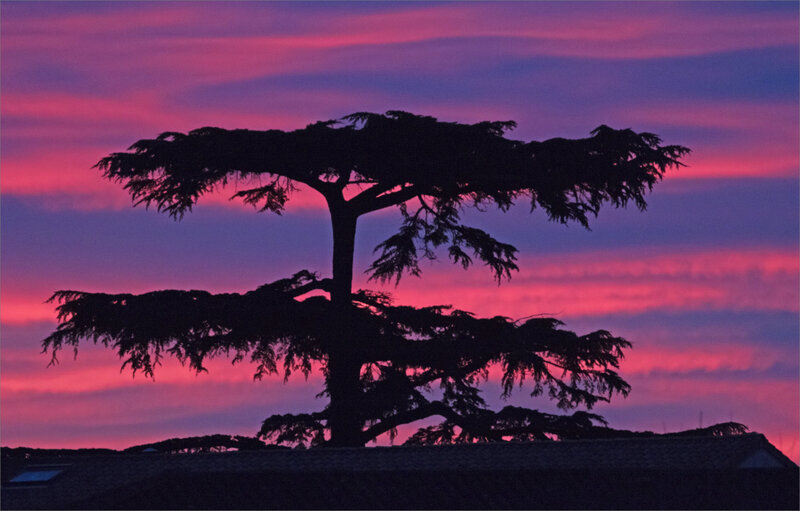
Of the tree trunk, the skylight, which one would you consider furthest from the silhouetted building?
the tree trunk

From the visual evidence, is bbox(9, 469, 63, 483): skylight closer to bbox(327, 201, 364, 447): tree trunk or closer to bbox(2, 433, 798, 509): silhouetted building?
bbox(2, 433, 798, 509): silhouetted building

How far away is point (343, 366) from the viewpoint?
160 ft

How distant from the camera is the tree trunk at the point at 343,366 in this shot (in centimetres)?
4775

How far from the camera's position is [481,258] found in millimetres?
48875

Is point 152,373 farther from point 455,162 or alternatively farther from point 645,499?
point 645,499

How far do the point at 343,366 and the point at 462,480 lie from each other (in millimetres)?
16066

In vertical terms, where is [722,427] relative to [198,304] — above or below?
below

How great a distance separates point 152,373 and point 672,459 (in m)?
20.1

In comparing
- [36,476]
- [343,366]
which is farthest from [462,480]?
[343,366]

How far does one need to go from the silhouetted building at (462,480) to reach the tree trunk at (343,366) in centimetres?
1096

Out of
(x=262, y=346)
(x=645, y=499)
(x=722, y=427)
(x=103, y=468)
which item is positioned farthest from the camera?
(x=262, y=346)

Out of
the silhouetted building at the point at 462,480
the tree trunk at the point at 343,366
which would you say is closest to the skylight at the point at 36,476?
the silhouetted building at the point at 462,480

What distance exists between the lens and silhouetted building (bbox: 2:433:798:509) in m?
31.7

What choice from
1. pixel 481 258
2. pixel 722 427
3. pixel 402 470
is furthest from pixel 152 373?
pixel 722 427
